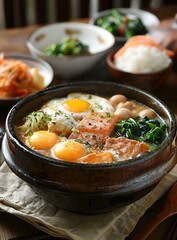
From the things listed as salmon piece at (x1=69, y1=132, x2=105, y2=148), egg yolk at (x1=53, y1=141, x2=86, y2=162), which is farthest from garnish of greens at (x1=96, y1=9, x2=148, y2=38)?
egg yolk at (x1=53, y1=141, x2=86, y2=162)

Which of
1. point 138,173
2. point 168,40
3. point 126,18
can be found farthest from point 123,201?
point 126,18

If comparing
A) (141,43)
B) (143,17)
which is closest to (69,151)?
(141,43)

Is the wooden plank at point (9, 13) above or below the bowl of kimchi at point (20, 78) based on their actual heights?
below

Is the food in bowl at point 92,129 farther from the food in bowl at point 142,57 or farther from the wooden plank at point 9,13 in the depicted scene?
the wooden plank at point 9,13

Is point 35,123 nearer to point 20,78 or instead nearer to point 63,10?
point 20,78

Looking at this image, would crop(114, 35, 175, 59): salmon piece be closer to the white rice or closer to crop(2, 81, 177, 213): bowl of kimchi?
the white rice

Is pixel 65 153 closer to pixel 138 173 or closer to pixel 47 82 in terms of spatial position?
pixel 138 173

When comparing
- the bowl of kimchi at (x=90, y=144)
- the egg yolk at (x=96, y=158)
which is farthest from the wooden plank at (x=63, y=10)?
Result: the egg yolk at (x=96, y=158)
